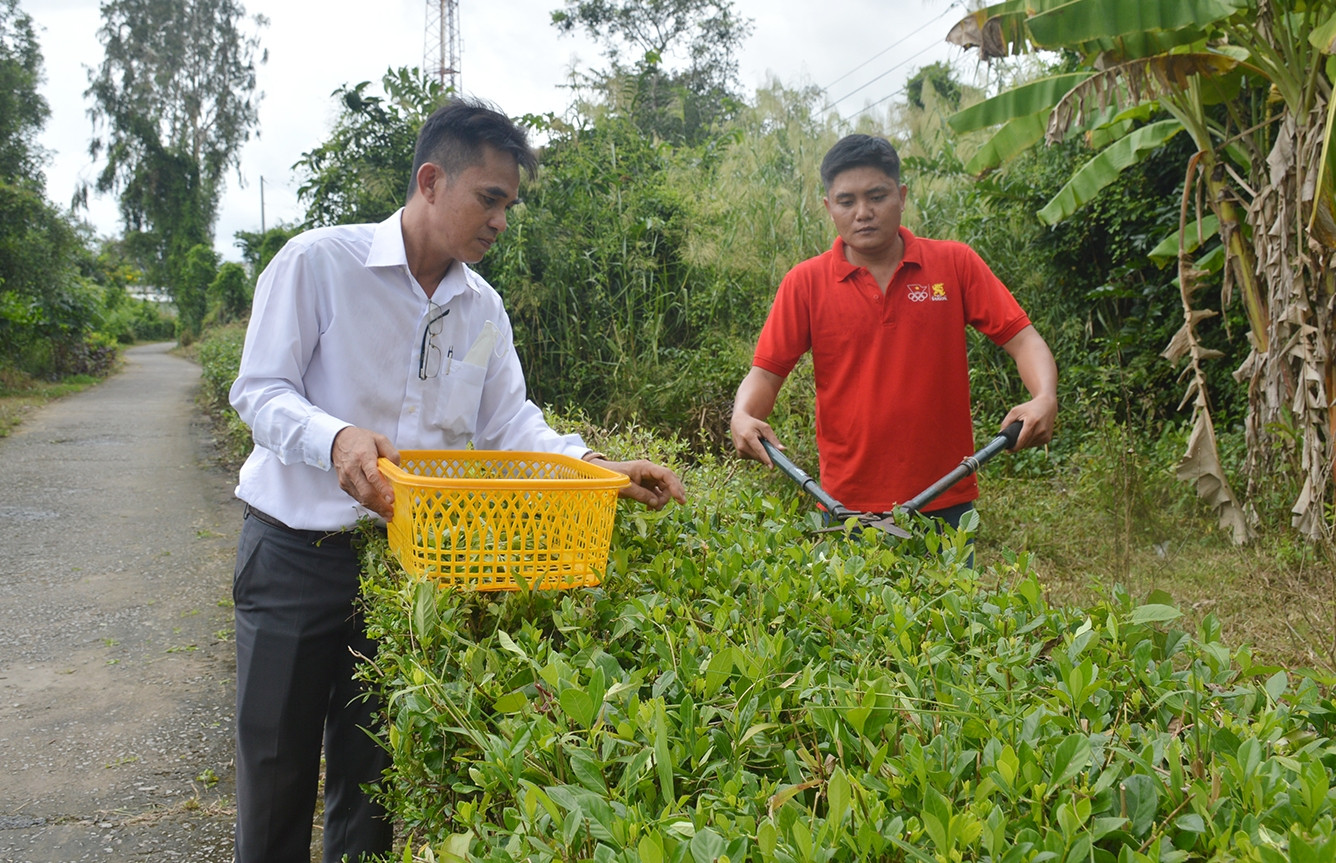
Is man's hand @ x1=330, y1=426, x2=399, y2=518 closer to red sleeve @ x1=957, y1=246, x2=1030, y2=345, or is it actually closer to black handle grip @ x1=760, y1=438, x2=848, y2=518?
black handle grip @ x1=760, y1=438, x2=848, y2=518

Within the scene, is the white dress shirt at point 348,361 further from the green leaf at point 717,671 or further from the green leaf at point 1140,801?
the green leaf at point 1140,801

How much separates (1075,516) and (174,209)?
47.7 m

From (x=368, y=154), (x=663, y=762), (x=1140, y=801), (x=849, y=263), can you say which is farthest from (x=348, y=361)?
(x=368, y=154)

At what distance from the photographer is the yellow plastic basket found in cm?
176

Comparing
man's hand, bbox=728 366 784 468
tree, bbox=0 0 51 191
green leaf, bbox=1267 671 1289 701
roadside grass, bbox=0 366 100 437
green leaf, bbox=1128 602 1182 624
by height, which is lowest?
roadside grass, bbox=0 366 100 437

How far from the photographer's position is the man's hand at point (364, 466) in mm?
1984

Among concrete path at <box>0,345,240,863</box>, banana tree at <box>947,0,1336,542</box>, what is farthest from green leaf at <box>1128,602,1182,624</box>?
banana tree at <box>947,0,1336,542</box>

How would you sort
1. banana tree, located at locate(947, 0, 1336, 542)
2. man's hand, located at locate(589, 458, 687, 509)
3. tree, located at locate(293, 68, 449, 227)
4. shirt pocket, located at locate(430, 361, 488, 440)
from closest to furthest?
man's hand, located at locate(589, 458, 687, 509) → shirt pocket, located at locate(430, 361, 488, 440) → banana tree, located at locate(947, 0, 1336, 542) → tree, located at locate(293, 68, 449, 227)

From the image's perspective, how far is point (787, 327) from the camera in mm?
3566

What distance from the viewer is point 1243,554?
5.54m

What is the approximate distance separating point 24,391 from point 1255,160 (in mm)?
20048

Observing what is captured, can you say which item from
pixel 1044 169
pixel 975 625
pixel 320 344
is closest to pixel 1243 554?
pixel 1044 169

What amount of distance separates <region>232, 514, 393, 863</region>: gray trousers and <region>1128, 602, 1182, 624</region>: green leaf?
5.90ft

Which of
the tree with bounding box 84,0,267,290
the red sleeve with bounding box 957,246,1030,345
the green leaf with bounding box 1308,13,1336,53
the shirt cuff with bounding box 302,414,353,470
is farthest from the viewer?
the tree with bounding box 84,0,267,290
